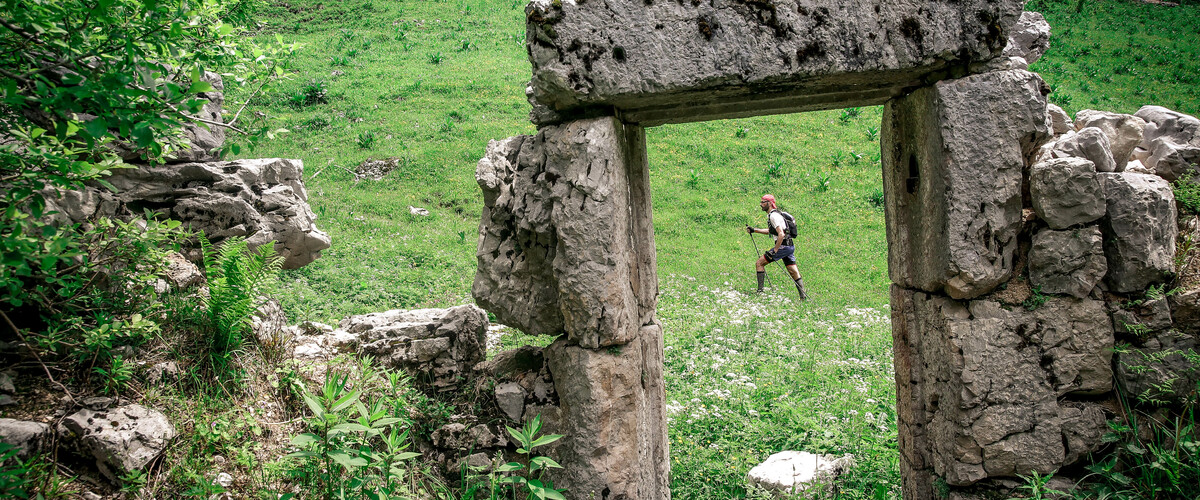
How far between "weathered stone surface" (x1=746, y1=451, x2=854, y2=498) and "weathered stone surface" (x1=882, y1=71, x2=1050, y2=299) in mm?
1556

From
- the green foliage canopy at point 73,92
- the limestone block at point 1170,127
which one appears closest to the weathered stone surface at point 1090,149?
the limestone block at point 1170,127

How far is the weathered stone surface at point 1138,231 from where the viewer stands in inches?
122

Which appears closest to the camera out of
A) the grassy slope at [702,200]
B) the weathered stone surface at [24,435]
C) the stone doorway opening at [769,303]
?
the weathered stone surface at [24,435]

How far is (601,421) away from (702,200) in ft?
27.8

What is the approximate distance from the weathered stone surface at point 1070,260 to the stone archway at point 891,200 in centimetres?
6

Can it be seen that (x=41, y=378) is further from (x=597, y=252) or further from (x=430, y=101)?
(x=430, y=101)

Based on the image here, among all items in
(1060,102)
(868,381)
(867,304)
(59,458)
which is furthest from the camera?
(1060,102)

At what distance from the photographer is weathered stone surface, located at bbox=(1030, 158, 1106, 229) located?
306 cm

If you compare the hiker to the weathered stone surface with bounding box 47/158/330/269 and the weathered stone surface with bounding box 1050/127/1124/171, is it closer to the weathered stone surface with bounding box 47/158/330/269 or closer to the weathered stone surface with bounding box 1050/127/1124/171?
the weathered stone surface with bounding box 1050/127/1124/171

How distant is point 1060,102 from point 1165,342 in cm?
1124

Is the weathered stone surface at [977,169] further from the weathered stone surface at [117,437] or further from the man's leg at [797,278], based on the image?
the man's leg at [797,278]

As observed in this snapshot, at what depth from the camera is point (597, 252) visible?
3258 mm

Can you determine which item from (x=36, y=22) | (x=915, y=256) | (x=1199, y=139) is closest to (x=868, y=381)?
(x=915, y=256)

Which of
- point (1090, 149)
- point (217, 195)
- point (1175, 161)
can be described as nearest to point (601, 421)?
point (1090, 149)
